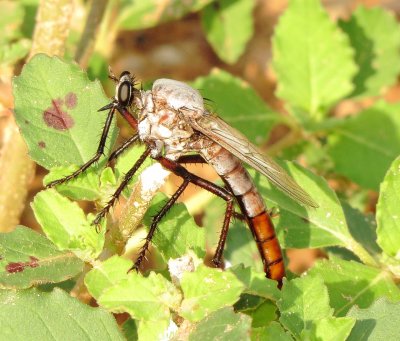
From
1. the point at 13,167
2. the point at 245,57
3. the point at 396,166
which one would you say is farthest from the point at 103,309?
the point at 245,57

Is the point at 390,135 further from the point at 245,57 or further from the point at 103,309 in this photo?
the point at 103,309

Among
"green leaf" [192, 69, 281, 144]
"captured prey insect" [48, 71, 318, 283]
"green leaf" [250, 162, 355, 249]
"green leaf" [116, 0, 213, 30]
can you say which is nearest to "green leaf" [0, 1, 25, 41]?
"green leaf" [116, 0, 213, 30]

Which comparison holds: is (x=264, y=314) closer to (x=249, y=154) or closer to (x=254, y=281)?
(x=254, y=281)

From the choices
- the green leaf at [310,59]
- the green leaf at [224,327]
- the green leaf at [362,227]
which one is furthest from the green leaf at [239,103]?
the green leaf at [224,327]

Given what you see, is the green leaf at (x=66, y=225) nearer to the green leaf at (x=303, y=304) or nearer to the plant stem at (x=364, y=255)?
the green leaf at (x=303, y=304)

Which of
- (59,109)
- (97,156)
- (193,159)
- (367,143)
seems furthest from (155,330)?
(367,143)

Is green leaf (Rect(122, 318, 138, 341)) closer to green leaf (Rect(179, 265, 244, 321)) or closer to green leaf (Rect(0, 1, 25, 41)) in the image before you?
green leaf (Rect(179, 265, 244, 321))
